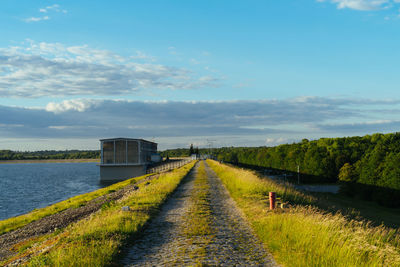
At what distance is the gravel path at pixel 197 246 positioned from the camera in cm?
859

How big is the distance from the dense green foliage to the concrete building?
39.5m

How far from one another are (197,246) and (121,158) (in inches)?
3481

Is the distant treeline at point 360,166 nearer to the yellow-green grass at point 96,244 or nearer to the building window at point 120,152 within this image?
the yellow-green grass at point 96,244

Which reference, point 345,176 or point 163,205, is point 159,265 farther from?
point 345,176

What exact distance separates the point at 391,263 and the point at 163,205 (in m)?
12.8

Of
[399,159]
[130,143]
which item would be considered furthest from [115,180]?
[399,159]

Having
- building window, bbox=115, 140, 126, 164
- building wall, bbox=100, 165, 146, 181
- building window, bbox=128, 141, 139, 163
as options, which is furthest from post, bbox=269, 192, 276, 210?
building window, bbox=115, 140, 126, 164

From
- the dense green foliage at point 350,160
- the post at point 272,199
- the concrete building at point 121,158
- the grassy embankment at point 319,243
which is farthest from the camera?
the concrete building at point 121,158

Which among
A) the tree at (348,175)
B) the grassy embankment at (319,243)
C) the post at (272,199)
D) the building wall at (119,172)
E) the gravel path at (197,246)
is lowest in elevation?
the building wall at (119,172)

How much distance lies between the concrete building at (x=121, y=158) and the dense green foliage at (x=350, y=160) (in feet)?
130

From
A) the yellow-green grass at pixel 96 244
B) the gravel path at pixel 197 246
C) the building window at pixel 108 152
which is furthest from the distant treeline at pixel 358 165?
the building window at pixel 108 152

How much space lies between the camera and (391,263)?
7961 millimetres

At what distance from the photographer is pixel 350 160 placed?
66438 millimetres

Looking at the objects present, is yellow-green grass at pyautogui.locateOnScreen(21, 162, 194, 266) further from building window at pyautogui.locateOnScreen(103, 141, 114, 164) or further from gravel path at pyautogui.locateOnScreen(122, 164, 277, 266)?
building window at pyautogui.locateOnScreen(103, 141, 114, 164)
